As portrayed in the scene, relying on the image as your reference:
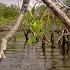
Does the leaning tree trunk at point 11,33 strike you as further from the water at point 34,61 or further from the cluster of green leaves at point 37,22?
the water at point 34,61

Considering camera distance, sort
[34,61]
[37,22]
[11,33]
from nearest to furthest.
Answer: [11,33] < [37,22] < [34,61]

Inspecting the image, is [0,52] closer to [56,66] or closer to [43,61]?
[56,66]

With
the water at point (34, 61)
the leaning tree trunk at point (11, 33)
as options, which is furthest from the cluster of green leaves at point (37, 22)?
the leaning tree trunk at point (11, 33)

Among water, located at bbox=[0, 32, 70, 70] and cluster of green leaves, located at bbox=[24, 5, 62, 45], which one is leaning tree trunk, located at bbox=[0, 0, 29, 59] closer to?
cluster of green leaves, located at bbox=[24, 5, 62, 45]

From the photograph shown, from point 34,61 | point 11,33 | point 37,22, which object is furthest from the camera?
point 34,61

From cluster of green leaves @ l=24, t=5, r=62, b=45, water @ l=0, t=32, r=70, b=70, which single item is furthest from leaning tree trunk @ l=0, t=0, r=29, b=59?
water @ l=0, t=32, r=70, b=70

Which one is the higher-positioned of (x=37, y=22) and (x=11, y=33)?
(x=37, y=22)

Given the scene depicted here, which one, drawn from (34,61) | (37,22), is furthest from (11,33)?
(34,61)

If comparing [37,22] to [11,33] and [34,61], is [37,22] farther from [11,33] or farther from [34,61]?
[34,61]

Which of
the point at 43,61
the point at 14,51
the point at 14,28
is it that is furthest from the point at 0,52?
the point at 14,51

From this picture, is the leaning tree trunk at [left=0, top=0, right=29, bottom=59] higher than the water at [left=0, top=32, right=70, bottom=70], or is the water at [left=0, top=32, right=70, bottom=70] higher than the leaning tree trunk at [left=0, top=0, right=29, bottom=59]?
the leaning tree trunk at [left=0, top=0, right=29, bottom=59]

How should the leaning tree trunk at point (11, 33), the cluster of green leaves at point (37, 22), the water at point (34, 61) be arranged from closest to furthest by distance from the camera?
1. the leaning tree trunk at point (11, 33)
2. the cluster of green leaves at point (37, 22)
3. the water at point (34, 61)

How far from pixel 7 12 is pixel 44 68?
1397 inches

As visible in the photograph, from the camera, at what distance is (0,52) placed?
1.23 metres
